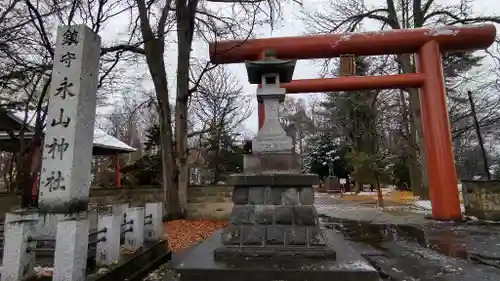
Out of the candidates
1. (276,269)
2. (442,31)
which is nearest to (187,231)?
(276,269)

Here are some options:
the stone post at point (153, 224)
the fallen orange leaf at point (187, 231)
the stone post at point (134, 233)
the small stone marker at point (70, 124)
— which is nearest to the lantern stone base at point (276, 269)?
the stone post at point (134, 233)

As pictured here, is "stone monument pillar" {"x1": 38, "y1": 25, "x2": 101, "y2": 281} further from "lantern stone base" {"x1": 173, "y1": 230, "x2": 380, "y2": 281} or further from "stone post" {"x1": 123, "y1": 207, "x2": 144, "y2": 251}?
"lantern stone base" {"x1": 173, "y1": 230, "x2": 380, "y2": 281}

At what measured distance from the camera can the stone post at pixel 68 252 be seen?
3.21m

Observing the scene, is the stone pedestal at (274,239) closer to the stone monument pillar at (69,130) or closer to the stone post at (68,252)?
the stone post at (68,252)

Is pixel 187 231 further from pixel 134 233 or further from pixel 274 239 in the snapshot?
pixel 274 239

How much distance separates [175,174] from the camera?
9961 millimetres

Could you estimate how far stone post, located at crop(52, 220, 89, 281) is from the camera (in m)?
3.21

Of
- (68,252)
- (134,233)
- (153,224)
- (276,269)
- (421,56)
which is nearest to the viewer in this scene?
(68,252)

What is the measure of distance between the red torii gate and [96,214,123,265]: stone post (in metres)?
6.24

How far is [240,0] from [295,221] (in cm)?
771

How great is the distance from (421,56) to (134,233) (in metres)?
9.92

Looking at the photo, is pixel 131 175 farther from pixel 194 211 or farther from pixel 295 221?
pixel 295 221

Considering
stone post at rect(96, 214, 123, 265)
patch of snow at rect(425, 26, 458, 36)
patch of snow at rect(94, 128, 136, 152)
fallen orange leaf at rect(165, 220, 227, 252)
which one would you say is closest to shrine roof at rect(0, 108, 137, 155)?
patch of snow at rect(94, 128, 136, 152)

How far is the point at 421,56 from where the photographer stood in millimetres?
10367
